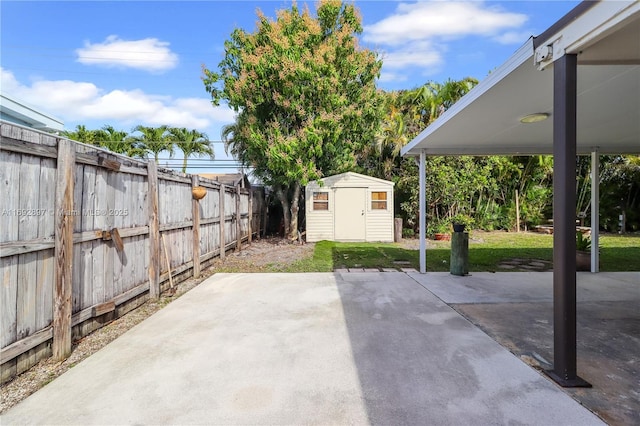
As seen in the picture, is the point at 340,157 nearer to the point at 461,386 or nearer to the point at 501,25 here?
the point at 501,25

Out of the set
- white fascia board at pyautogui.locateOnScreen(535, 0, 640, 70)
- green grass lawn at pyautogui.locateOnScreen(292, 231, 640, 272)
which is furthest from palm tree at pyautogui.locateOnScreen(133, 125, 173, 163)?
white fascia board at pyautogui.locateOnScreen(535, 0, 640, 70)

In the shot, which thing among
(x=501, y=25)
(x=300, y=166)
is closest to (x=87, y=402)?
(x=300, y=166)

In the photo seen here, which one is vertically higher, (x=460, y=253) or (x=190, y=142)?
(x=190, y=142)

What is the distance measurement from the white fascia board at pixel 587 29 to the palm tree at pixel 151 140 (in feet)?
63.5

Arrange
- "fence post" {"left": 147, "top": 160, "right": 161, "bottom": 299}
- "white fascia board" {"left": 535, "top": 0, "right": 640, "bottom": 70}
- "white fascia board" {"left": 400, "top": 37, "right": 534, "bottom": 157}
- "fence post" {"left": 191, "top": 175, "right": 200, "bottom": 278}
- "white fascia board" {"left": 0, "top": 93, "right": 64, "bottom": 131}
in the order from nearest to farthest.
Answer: "white fascia board" {"left": 535, "top": 0, "right": 640, "bottom": 70}
"white fascia board" {"left": 400, "top": 37, "right": 534, "bottom": 157}
"fence post" {"left": 147, "top": 160, "right": 161, "bottom": 299}
"fence post" {"left": 191, "top": 175, "right": 200, "bottom": 278}
"white fascia board" {"left": 0, "top": 93, "right": 64, "bottom": 131}

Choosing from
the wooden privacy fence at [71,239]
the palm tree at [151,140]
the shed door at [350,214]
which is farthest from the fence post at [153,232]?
the palm tree at [151,140]

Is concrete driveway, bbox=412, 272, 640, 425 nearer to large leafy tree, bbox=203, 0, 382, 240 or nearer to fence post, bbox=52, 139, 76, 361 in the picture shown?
fence post, bbox=52, 139, 76, 361

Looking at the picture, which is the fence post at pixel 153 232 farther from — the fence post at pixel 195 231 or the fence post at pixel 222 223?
the fence post at pixel 222 223

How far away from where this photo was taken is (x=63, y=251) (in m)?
2.60

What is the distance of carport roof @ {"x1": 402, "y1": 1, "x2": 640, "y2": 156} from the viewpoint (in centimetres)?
209

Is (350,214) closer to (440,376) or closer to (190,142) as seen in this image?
(440,376)

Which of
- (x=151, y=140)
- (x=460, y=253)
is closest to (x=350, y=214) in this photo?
(x=460, y=253)

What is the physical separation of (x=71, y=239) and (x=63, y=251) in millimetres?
127

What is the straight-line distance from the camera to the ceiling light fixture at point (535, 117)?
4008 millimetres
